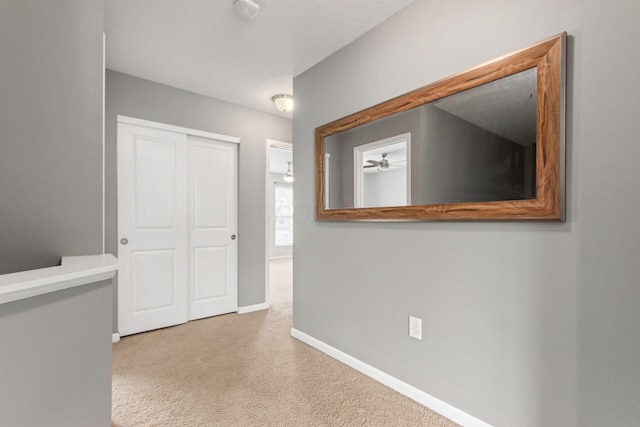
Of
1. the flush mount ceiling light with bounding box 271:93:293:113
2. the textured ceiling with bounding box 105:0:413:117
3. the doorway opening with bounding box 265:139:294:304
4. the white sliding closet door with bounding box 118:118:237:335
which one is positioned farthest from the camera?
the doorway opening with bounding box 265:139:294:304

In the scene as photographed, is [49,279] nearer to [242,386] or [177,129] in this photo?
[242,386]

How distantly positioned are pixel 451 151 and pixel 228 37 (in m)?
1.82

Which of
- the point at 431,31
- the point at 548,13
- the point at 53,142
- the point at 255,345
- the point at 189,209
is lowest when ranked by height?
the point at 255,345

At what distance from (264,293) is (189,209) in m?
1.35

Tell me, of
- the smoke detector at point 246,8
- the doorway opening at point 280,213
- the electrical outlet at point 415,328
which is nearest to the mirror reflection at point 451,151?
the electrical outlet at point 415,328

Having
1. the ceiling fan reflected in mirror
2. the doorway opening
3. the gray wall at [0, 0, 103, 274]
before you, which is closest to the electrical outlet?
the ceiling fan reflected in mirror

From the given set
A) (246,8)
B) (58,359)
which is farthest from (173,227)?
(58,359)

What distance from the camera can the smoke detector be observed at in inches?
72.3

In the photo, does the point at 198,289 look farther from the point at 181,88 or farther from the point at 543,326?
the point at 543,326

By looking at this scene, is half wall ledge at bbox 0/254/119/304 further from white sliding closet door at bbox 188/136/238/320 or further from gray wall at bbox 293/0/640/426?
white sliding closet door at bbox 188/136/238/320

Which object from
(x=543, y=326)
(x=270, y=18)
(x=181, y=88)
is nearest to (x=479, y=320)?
(x=543, y=326)

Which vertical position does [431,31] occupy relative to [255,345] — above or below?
above

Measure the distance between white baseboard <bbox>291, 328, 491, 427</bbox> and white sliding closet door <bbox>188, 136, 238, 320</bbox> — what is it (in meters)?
1.29

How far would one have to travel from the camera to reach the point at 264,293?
3.68 metres
